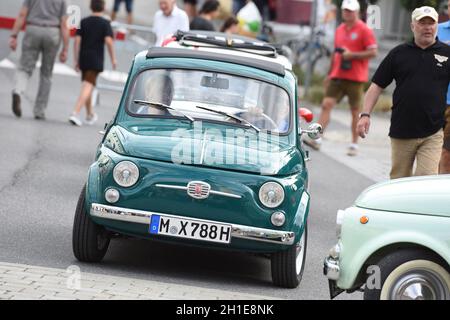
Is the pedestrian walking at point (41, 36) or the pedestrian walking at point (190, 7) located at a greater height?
the pedestrian walking at point (41, 36)

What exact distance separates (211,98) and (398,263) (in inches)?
130

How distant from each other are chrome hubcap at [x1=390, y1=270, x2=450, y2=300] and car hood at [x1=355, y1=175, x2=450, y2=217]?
362 mm

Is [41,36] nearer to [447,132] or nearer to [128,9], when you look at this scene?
[447,132]

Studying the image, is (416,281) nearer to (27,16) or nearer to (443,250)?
(443,250)

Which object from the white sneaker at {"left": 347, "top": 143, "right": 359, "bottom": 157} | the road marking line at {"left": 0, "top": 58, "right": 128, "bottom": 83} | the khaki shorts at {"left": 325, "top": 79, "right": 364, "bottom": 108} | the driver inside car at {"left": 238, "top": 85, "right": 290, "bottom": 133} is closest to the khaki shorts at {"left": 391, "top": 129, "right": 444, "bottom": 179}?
the driver inside car at {"left": 238, "top": 85, "right": 290, "bottom": 133}

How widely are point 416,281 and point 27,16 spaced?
12.0 m

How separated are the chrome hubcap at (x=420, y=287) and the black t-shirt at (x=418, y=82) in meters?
3.63

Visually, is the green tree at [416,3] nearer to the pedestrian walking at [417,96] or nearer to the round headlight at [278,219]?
the pedestrian walking at [417,96]

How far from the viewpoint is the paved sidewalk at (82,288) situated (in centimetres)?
808

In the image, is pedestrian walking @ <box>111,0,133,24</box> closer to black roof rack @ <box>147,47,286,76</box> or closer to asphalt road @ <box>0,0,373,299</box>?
asphalt road @ <box>0,0,373,299</box>

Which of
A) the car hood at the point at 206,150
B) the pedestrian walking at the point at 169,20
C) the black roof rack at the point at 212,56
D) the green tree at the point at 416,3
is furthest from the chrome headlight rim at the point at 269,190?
the green tree at the point at 416,3

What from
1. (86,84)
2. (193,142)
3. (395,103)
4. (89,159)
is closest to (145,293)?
(193,142)

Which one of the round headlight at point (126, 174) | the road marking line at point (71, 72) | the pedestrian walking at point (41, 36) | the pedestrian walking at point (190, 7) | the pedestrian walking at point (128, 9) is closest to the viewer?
the round headlight at point (126, 174)

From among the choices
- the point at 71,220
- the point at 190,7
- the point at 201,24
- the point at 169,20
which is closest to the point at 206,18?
the point at 201,24
